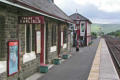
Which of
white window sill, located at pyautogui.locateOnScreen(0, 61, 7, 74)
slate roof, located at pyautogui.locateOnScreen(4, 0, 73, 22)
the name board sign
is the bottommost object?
white window sill, located at pyautogui.locateOnScreen(0, 61, 7, 74)

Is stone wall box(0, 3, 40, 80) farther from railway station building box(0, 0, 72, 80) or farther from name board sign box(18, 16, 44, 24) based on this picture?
name board sign box(18, 16, 44, 24)

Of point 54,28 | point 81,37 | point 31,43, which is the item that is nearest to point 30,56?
point 31,43

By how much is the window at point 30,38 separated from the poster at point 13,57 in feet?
5.48

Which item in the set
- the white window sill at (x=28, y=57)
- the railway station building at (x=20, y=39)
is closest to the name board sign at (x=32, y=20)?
the railway station building at (x=20, y=39)

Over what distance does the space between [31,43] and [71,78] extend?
94.7 inches

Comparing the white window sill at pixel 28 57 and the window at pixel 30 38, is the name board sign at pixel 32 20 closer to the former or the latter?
the window at pixel 30 38

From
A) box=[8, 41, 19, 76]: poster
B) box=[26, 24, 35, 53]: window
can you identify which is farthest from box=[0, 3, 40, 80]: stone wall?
box=[26, 24, 35, 53]: window

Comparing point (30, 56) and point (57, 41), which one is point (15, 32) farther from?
point (57, 41)

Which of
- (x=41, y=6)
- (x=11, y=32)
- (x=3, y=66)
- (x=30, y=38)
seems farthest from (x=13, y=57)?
(x=41, y=6)

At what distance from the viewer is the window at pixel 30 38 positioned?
9.90m

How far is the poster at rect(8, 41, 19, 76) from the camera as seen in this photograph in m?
7.64

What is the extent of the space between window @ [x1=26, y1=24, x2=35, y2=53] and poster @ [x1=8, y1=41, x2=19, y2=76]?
1.67 metres

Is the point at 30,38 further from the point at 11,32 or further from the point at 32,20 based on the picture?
the point at 11,32

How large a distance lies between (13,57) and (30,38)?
2314 mm
